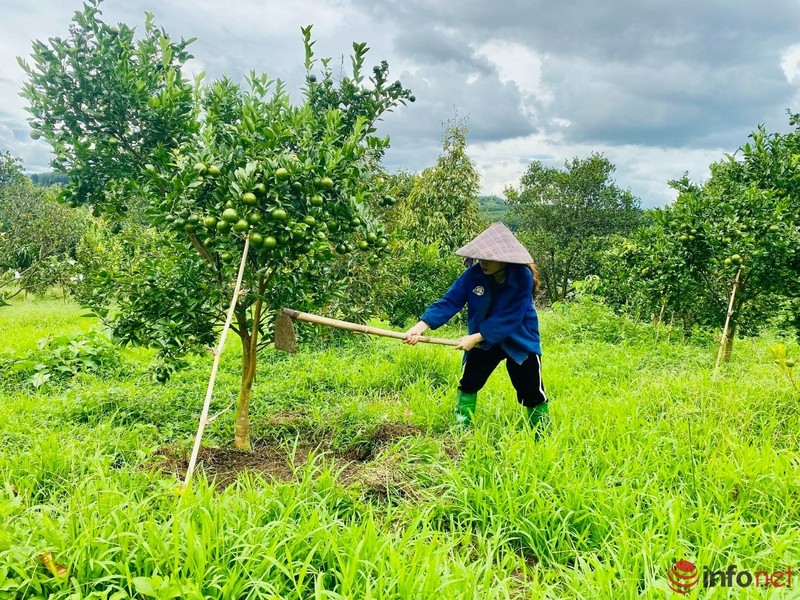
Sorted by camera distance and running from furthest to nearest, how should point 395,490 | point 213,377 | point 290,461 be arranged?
point 290,461
point 395,490
point 213,377

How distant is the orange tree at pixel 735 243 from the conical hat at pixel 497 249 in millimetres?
3208

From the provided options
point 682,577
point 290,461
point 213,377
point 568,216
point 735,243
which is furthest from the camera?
point 568,216

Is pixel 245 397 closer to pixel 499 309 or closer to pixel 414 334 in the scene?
pixel 414 334

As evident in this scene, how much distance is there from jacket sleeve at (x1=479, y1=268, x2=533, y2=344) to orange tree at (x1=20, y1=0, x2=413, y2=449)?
1.05 metres

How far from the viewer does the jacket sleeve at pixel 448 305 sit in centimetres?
395

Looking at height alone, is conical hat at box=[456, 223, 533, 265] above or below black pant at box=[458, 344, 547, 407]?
above

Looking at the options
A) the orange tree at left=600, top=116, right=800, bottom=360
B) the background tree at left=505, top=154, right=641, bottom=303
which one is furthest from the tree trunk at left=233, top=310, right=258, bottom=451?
the background tree at left=505, top=154, right=641, bottom=303

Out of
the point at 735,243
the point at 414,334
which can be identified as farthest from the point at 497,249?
the point at 735,243

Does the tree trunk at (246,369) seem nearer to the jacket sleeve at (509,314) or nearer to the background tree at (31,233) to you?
the jacket sleeve at (509,314)

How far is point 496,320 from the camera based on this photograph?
3.83 meters

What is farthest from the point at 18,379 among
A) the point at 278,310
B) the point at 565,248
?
the point at 565,248
